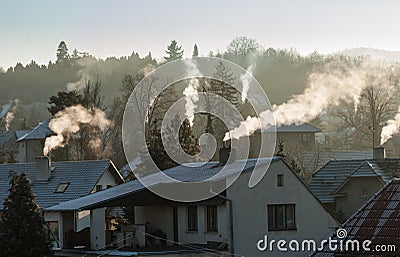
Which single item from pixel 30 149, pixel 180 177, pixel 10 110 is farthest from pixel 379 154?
pixel 10 110

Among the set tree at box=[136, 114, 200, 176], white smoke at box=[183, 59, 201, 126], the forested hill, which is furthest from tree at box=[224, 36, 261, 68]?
the forested hill

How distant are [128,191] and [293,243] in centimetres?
630

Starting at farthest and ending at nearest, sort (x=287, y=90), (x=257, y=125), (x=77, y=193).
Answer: (x=287, y=90), (x=257, y=125), (x=77, y=193)

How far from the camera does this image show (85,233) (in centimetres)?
3409

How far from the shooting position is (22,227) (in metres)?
31.2

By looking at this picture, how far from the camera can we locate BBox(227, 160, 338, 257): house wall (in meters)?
29.8

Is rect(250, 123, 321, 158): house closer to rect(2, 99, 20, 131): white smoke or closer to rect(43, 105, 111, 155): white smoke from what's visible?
rect(43, 105, 111, 155): white smoke

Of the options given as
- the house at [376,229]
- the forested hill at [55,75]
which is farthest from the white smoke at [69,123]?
the forested hill at [55,75]

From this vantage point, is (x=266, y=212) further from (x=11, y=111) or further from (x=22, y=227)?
(x=11, y=111)

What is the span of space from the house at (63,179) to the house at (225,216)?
711cm

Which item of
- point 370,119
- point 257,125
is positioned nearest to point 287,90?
point 370,119

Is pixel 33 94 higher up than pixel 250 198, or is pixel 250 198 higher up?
pixel 33 94

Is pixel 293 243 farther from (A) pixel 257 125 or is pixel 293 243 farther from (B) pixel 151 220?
(A) pixel 257 125

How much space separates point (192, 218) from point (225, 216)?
1723mm
